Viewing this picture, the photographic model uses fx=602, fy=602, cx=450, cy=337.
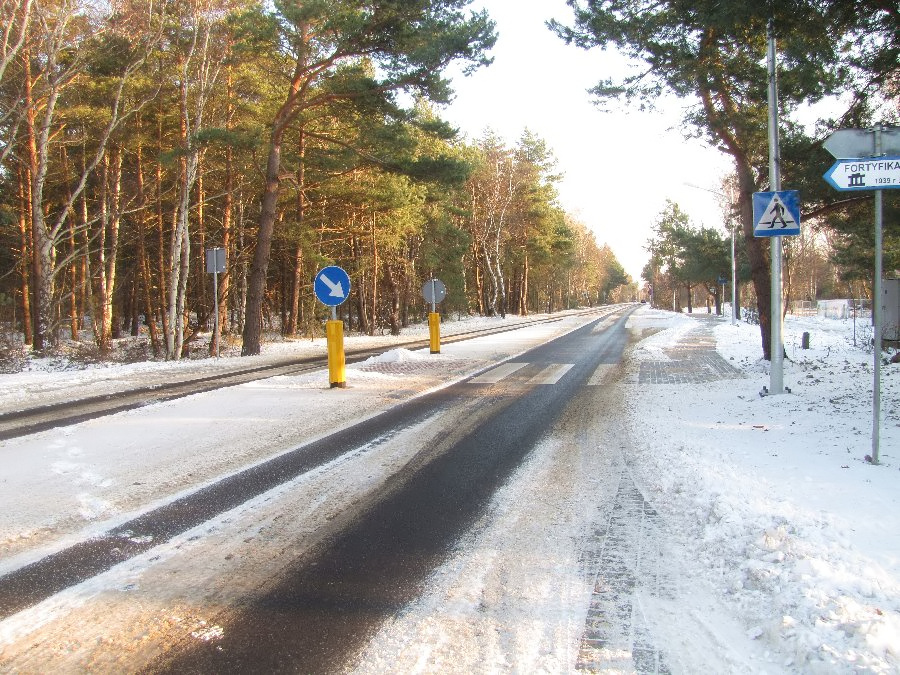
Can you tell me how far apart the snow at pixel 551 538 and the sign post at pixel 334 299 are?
2461mm

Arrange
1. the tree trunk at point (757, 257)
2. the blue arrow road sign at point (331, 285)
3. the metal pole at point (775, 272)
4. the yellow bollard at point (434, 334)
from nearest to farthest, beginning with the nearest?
the metal pole at point (775, 272)
the blue arrow road sign at point (331, 285)
the tree trunk at point (757, 257)
the yellow bollard at point (434, 334)

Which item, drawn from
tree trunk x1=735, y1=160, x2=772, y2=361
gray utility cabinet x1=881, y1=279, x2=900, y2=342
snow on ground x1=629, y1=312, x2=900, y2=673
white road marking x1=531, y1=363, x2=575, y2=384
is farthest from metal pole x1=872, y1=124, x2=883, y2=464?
gray utility cabinet x1=881, y1=279, x2=900, y2=342

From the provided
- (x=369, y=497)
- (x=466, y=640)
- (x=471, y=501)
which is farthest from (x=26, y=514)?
(x=466, y=640)

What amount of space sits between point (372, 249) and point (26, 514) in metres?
27.2

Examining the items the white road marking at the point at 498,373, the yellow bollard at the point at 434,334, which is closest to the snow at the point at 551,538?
the white road marking at the point at 498,373

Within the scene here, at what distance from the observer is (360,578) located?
3225 millimetres

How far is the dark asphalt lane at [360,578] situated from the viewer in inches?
98.6

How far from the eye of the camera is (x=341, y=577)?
10.6 feet

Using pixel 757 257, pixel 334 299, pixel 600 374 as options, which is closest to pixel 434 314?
pixel 600 374

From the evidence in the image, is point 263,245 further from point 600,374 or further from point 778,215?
point 778,215

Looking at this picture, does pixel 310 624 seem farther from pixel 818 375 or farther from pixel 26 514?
pixel 818 375

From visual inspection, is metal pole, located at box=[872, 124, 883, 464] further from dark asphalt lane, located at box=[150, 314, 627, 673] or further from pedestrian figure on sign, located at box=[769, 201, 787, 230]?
pedestrian figure on sign, located at box=[769, 201, 787, 230]

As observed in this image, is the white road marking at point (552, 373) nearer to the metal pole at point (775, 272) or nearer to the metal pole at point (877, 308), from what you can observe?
the metal pole at point (775, 272)

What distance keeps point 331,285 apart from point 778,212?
7.09 meters
